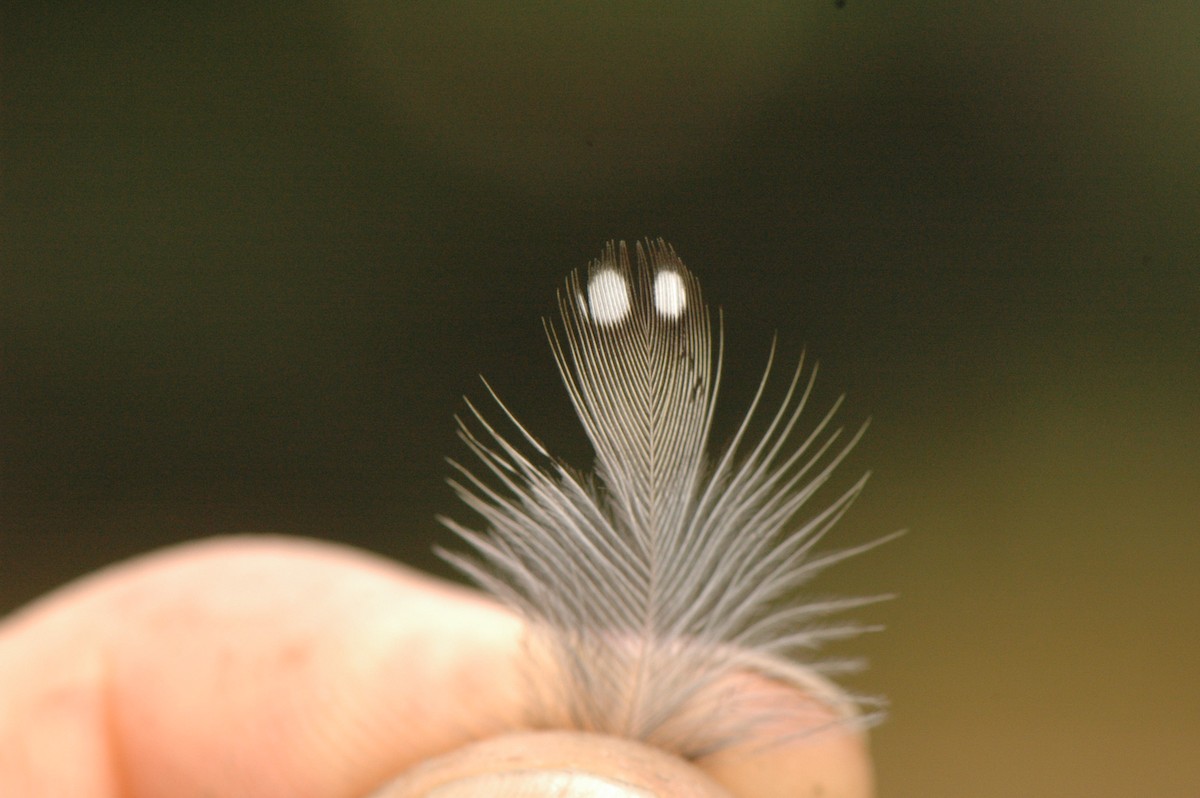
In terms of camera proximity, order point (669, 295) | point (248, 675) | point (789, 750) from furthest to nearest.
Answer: point (248, 675)
point (789, 750)
point (669, 295)

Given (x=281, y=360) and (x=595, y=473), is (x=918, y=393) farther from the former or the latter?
(x=281, y=360)

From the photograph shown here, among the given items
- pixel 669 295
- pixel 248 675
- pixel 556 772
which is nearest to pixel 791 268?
pixel 669 295

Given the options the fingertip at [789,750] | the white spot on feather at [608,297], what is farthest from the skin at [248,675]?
the white spot on feather at [608,297]

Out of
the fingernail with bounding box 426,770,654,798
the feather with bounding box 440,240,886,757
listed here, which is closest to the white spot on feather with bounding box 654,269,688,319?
the feather with bounding box 440,240,886,757

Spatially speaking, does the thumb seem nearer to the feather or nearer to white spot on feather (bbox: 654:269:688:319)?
the feather

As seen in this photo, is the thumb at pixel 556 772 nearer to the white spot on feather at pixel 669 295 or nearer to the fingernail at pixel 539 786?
the fingernail at pixel 539 786

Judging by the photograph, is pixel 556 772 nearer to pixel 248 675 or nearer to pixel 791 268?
pixel 791 268
